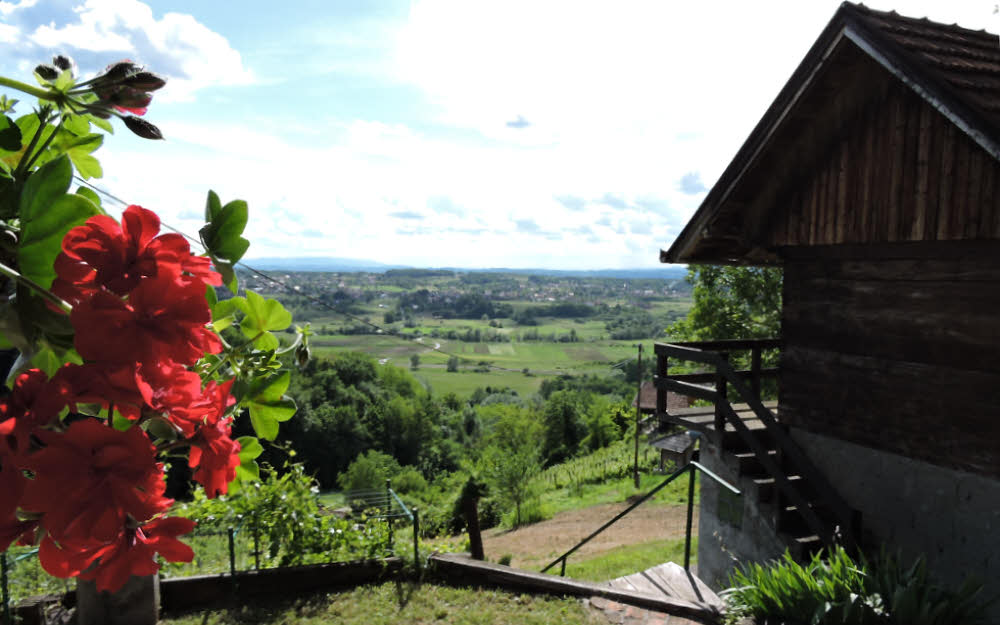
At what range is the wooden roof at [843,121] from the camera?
4.56m

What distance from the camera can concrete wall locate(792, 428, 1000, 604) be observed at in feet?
16.4

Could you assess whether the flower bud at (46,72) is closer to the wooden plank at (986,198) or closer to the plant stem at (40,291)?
the plant stem at (40,291)

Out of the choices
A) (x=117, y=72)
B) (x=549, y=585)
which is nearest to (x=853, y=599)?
(x=549, y=585)

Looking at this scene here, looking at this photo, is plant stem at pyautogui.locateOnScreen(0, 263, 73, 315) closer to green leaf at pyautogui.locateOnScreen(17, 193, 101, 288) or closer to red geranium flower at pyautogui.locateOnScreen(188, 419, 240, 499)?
green leaf at pyautogui.locateOnScreen(17, 193, 101, 288)

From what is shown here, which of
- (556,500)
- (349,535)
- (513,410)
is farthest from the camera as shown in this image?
(513,410)

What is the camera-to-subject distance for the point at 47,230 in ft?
2.10

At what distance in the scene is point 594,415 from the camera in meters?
50.6

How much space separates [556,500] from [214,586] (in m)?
24.5

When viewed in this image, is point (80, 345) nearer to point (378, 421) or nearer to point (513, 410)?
point (513, 410)

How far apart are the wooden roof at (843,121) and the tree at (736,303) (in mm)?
13668

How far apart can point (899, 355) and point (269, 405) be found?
6210mm

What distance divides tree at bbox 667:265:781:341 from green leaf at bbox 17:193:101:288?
822 inches

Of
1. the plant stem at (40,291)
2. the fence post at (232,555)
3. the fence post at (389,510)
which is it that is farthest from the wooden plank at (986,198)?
the fence post at (232,555)

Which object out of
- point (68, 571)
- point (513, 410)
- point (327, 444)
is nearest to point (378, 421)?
point (327, 444)
